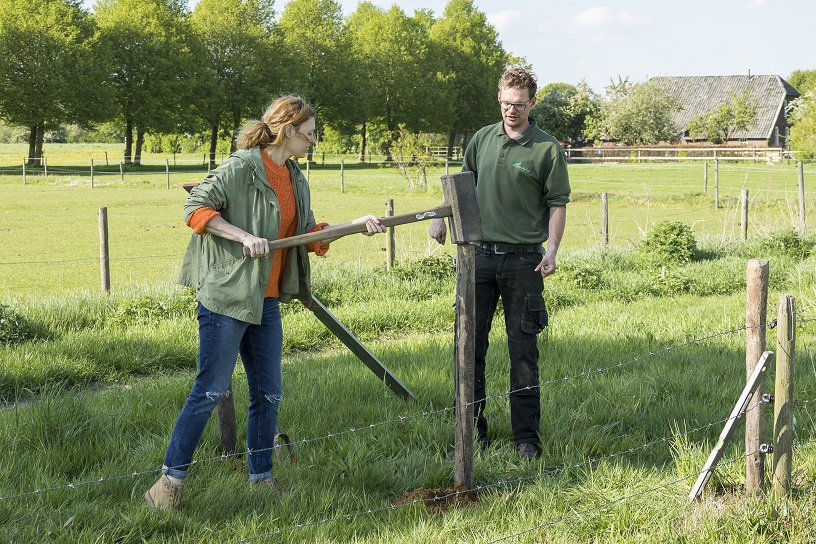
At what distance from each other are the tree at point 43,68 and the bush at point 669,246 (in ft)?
152

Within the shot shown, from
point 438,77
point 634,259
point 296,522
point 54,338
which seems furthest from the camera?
point 438,77

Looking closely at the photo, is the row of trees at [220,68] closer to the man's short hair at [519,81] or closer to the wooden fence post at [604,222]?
the wooden fence post at [604,222]

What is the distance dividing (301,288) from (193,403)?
79cm

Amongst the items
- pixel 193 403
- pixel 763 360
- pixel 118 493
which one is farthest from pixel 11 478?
pixel 763 360

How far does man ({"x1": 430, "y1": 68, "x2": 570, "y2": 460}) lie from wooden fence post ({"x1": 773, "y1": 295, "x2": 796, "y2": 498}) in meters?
1.25

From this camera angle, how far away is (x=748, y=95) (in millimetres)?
83562

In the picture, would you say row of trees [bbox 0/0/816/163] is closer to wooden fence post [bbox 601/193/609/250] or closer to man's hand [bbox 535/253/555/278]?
wooden fence post [bbox 601/193/609/250]

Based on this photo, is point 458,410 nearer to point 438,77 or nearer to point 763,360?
point 763,360

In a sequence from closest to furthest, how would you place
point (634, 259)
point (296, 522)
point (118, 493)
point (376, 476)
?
point (296, 522) → point (118, 493) → point (376, 476) → point (634, 259)

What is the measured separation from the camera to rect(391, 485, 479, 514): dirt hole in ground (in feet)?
13.5

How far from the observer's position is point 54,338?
26.6 ft

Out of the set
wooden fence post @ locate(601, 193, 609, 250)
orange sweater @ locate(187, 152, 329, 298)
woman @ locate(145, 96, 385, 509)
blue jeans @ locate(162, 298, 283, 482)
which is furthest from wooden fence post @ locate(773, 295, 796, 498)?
wooden fence post @ locate(601, 193, 609, 250)

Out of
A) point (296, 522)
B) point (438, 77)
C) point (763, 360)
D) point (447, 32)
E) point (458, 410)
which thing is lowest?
point (296, 522)

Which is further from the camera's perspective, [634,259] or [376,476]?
[634,259]
